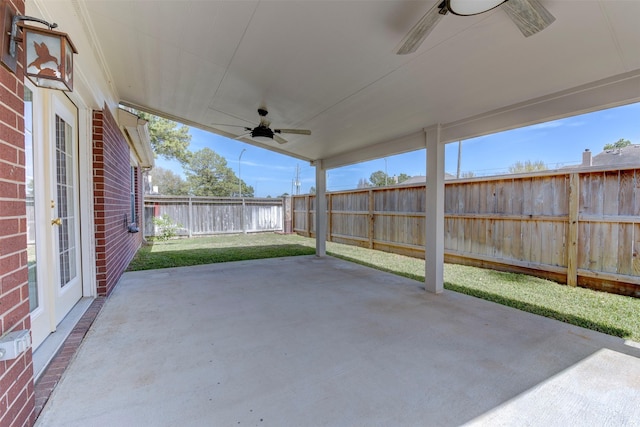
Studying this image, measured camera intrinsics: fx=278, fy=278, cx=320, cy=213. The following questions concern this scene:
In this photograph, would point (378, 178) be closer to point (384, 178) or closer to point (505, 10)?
point (384, 178)

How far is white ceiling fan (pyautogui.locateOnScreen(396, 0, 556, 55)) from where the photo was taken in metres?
1.70

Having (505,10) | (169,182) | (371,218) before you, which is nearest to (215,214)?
(371,218)

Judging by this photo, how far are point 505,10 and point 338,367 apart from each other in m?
2.70

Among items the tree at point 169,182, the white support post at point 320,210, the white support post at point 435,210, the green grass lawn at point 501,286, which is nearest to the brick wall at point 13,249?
the white support post at point 435,210

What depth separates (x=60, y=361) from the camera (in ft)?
6.95

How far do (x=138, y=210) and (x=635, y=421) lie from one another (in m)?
10.3

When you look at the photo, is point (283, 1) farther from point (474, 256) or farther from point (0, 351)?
point (474, 256)

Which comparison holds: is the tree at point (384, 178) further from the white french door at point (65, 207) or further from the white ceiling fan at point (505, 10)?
the white french door at point (65, 207)

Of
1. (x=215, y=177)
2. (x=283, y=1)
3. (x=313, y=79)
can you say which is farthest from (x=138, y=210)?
(x=215, y=177)

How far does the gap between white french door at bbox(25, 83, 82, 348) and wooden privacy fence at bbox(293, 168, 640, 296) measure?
6449 millimetres

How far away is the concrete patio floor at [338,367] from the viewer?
1666 millimetres

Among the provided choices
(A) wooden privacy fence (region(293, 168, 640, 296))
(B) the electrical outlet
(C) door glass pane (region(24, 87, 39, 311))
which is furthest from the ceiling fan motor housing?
(A) wooden privacy fence (region(293, 168, 640, 296))

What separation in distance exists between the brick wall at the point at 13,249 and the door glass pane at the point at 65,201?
163 centimetres

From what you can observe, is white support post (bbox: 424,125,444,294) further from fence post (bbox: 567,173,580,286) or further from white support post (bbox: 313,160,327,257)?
white support post (bbox: 313,160,327,257)
